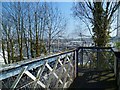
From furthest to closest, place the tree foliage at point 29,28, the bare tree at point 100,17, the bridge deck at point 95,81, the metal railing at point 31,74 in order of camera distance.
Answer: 1. the tree foliage at point 29,28
2. the bare tree at point 100,17
3. the bridge deck at point 95,81
4. the metal railing at point 31,74

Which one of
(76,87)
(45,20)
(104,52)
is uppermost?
(45,20)

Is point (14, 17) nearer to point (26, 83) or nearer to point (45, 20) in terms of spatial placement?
point (45, 20)

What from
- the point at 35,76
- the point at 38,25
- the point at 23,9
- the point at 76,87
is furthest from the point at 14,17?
the point at 35,76

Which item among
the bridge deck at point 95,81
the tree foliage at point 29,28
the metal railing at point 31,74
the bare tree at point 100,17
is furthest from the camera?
the tree foliage at point 29,28

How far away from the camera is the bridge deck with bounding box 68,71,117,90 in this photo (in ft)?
12.3

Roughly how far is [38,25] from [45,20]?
0.53 meters

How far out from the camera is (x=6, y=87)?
5.41 ft

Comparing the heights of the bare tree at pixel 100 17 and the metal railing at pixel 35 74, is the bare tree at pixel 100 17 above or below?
above

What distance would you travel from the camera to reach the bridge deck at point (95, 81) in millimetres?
3749

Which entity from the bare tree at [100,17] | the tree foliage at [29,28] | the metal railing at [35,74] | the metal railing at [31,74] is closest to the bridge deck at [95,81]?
the metal railing at [35,74]

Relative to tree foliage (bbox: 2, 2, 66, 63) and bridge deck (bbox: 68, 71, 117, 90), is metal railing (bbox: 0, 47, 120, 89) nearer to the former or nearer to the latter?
bridge deck (bbox: 68, 71, 117, 90)

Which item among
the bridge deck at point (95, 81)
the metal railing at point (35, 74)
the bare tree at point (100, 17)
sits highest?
the bare tree at point (100, 17)

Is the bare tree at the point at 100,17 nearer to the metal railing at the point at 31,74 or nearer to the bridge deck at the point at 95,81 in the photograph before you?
the bridge deck at the point at 95,81

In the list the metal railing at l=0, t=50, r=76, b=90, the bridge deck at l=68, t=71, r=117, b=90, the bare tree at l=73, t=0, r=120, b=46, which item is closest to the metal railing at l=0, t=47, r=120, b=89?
the metal railing at l=0, t=50, r=76, b=90
